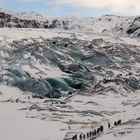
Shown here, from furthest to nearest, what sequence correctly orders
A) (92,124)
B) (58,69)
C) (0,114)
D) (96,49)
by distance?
(96,49) → (58,69) → (0,114) → (92,124)

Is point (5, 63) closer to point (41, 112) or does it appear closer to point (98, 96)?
point (98, 96)

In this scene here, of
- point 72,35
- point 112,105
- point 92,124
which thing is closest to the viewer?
point 92,124

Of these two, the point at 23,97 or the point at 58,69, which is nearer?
the point at 23,97

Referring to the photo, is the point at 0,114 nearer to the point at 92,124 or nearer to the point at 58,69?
the point at 92,124

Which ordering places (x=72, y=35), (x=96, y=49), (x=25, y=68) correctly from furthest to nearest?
(x=72, y=35), (x=96, y=49), (x=25, y=68)

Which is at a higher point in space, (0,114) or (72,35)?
(72,35)

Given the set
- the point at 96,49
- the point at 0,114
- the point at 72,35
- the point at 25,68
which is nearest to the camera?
the point at 0,114

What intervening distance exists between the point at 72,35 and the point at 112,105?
9001 centimetres

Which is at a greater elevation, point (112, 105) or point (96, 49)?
point (96, 49)

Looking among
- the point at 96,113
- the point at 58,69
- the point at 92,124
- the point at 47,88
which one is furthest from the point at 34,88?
the point at 92,124

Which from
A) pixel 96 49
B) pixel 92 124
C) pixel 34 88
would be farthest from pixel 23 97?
pixel 96 49

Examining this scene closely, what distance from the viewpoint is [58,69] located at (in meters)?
146

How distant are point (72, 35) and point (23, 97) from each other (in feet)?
267

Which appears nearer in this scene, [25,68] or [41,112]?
[41,112]
